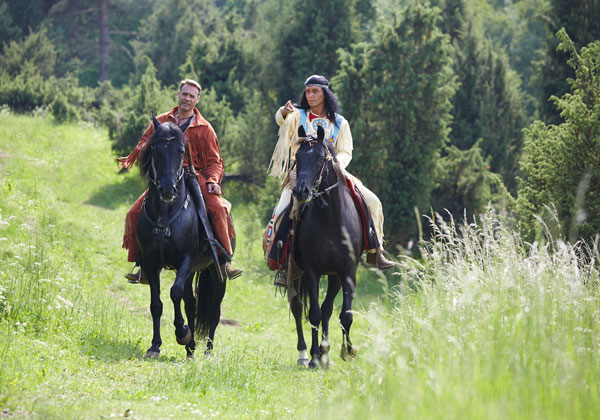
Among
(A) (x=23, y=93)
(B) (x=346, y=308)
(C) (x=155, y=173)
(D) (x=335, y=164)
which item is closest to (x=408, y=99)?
(D) (x=335, y=164)

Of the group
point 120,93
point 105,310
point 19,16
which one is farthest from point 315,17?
point 19,16

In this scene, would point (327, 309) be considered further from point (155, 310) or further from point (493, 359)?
point (493, 359)

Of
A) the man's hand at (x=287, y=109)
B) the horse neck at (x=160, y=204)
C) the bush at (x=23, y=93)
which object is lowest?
the horse neck at (x=160, y=204)

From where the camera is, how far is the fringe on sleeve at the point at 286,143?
368 inches

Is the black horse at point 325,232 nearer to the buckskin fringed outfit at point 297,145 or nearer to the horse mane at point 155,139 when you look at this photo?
the buckskin fringed outfit at point 297,145

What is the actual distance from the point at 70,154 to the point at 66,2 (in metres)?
26.5

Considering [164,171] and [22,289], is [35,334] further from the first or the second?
[164,171]

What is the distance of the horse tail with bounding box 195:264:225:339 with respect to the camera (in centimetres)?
973

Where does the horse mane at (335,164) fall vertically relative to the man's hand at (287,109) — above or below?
below

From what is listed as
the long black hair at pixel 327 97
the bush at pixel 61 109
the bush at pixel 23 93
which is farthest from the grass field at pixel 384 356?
the bush at pixel 23 93

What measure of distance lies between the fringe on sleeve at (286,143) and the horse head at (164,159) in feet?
5.01

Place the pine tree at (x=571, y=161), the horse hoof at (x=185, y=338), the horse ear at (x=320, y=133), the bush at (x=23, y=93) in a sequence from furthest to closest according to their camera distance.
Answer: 1. the bush at (x=23, y=93)
2. the pine tree at (x=571, y=161)
3. the horse hoof at (x=185, y=338)
4. the horse ear at (x=320, y=133)

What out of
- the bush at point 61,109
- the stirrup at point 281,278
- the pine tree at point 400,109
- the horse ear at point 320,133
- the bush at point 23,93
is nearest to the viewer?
the horse ear at point 320,133

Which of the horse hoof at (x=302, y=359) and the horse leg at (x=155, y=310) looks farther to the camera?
the horse hoof at (x=302, y=359)
